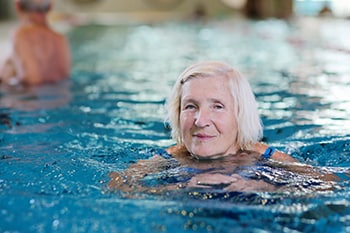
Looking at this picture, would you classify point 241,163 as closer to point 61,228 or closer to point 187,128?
point 187,128

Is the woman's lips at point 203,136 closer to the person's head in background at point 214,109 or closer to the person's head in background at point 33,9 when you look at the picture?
the person's head in background at point 214,109

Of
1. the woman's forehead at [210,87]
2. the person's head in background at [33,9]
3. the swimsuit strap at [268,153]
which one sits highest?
the person's head in background at [33,9]

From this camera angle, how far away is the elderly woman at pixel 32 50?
6.12 meters

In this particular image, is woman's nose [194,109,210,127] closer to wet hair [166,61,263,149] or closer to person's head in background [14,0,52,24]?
wet hair [166,61,263,149]

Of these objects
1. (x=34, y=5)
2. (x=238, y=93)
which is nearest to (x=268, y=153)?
(x=238, y=93)

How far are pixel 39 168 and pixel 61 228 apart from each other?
877 mm

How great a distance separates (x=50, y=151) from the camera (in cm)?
351

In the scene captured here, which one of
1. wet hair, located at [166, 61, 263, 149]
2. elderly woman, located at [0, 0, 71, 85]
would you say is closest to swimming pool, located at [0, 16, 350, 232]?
elderly woman, located at [0, 0, 71, 85]

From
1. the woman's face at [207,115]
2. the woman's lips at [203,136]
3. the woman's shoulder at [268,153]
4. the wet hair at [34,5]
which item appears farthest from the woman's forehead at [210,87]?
the wet hair at [34,5]

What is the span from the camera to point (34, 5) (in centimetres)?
598

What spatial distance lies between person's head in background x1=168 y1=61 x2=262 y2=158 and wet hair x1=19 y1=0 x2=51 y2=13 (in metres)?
3.59

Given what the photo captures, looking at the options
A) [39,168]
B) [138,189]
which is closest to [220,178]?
[138,189]

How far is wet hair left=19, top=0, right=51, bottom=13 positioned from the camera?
5973 mm

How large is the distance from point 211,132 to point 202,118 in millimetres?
94
